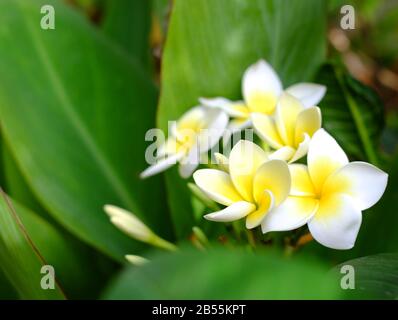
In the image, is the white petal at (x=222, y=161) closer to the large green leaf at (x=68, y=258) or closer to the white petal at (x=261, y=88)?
the white petal at (x=261, y=88)

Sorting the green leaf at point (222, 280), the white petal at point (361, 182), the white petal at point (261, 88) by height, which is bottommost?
the green leaf at point (222, 280)

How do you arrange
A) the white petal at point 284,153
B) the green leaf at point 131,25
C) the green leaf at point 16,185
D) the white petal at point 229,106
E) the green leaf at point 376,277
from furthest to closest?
the green leaf at point 131,25 < the green leaf at point 16,185 < the white petal at point 229,106 < the white petal at point 284,153 < the green leaf at point 376,277

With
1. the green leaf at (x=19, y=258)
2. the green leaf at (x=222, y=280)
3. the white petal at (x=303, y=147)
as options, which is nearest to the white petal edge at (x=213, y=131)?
the white petal at (x=303, y=147)

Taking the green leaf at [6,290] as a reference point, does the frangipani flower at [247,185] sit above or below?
above

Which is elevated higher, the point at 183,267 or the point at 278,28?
the point at 278,28

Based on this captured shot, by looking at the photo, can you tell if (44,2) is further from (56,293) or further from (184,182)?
(56,293)

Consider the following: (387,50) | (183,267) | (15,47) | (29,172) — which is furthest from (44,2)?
(387,50)

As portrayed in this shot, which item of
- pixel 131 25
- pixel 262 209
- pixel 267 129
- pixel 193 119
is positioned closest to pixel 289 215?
pixel 262 209

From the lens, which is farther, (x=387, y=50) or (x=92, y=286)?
(x=387, y=50)
